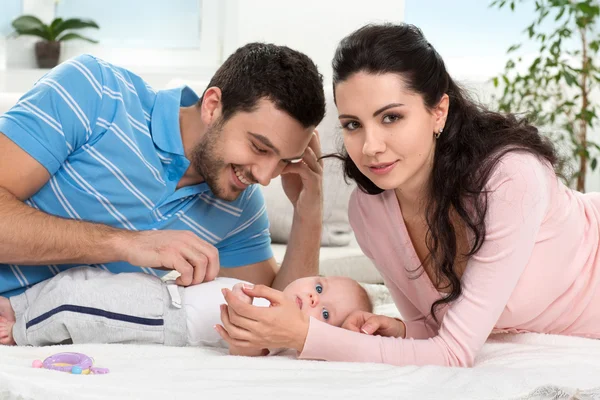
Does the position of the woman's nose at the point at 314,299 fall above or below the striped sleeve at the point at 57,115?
below

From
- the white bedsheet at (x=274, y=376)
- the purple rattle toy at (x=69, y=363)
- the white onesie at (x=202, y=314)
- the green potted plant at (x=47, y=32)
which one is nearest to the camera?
the white bedsheet at (x=274, y=376)

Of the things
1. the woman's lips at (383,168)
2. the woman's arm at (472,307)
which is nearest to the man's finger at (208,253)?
→ the woman's arm at (472,307)

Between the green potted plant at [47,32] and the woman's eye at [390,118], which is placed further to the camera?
the green potted plant at [47,32]

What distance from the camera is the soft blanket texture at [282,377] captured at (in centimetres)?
132

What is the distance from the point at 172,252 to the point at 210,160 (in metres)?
0.37

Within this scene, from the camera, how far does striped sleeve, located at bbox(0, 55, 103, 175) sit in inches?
74.8

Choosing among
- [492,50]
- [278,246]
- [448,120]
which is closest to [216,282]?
[448,120]

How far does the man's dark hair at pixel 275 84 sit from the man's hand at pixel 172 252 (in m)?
0.42

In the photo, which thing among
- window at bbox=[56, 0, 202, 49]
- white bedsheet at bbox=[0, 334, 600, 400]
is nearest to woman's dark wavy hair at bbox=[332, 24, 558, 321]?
white bedsheet at bbox=[0, 334, 600, 400]

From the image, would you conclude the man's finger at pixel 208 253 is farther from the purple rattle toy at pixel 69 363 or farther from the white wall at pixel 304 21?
the white wall at pixel 304 21

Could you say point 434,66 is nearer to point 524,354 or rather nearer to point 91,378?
point 524,354

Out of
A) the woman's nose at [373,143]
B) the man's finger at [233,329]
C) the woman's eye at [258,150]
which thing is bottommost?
Answer: the man's finger at [233,329]

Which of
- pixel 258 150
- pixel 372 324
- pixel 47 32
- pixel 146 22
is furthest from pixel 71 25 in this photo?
pixel 372 324

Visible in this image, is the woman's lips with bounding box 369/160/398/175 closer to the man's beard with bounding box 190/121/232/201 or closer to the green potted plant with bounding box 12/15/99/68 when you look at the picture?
the man's beard with bounding box 190/121/232/201
